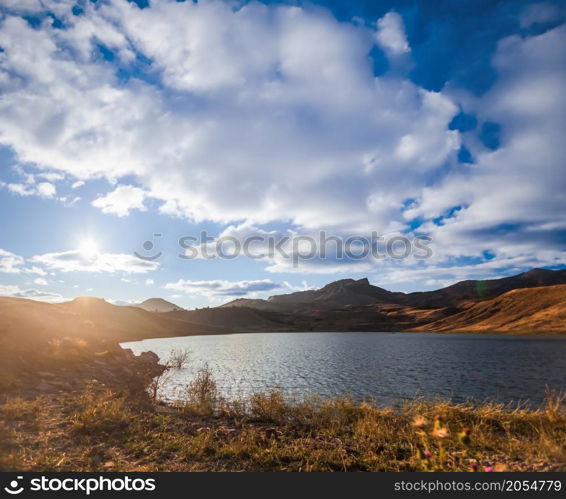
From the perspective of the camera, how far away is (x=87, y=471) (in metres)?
7.56

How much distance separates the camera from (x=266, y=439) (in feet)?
34.2

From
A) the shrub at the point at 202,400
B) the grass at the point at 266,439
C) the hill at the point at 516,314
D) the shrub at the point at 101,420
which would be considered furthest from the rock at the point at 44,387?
the hill at the point at 516,314

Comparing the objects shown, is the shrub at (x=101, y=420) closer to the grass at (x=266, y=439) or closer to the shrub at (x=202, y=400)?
the grass at (x=266, y=439)

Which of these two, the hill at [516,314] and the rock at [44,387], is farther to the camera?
the hill at [516,314]

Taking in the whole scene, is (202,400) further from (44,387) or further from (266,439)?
(44,387)

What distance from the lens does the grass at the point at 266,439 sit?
318 inches

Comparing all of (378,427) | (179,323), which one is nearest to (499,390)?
(378,427)

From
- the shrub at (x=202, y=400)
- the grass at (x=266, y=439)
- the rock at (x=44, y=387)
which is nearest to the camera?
the grass at (x=266, y=439)

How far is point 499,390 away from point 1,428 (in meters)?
32.2

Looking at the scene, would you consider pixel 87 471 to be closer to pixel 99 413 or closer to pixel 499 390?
pixel 99 413

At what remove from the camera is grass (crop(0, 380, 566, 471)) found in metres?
8.09

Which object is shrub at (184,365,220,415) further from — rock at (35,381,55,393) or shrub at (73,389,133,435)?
rock at (35,381,55,393)

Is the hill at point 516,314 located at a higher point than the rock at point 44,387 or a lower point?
lower

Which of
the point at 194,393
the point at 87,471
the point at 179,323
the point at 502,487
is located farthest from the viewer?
the point at 179,323
